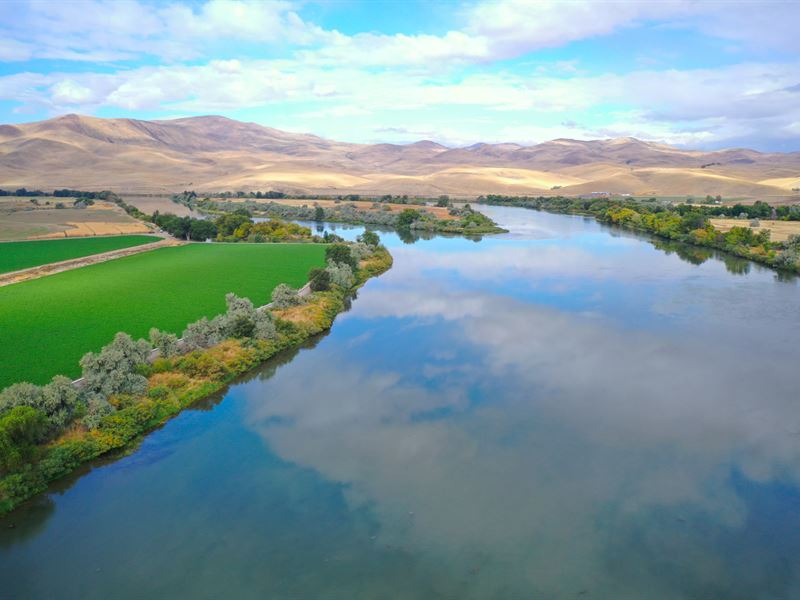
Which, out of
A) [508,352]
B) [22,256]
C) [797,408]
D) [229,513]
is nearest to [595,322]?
[508,352]

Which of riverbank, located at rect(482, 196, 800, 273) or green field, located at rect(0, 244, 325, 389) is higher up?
riverbank, located at rect(482, 196, 800, 273)

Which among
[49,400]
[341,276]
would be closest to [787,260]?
[341,276]

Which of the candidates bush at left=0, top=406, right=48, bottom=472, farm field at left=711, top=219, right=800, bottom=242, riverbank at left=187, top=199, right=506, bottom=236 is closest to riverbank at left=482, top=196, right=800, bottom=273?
farm field at left=711, top=219, right=800, bottom=242

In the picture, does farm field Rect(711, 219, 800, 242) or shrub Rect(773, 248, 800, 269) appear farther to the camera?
farm field Rect(711, 219, 800, 242)

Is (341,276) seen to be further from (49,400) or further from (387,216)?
(387,216)

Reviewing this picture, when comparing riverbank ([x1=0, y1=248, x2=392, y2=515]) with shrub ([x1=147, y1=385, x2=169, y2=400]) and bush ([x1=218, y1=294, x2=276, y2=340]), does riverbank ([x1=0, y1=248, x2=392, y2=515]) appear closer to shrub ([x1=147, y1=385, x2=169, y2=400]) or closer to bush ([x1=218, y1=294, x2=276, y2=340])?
shrub ([x1=147, y1=385, x2=169, y2=400])

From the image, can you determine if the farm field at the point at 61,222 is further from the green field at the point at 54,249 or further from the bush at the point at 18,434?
the bush at the point at 18,434
